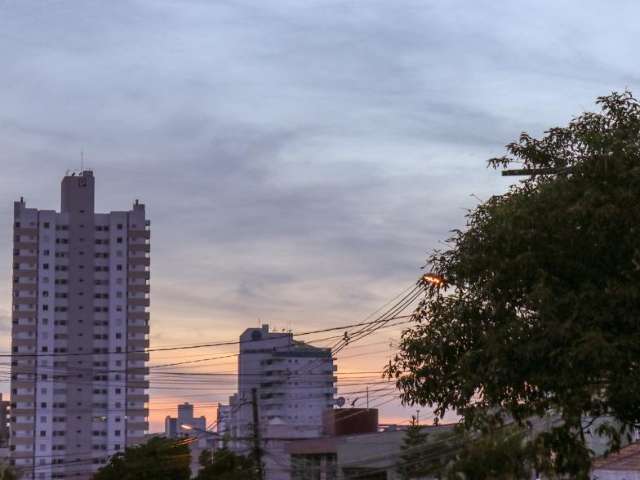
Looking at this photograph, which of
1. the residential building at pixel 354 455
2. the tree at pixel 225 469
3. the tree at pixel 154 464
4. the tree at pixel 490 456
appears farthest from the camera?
the tree at pixel 154 464

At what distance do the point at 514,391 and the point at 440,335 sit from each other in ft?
5.29

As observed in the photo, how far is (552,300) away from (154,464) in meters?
86.3

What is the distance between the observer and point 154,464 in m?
103

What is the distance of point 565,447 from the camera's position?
21.3 m

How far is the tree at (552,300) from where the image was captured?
64.5ft

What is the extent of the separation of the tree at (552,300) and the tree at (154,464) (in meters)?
83.0

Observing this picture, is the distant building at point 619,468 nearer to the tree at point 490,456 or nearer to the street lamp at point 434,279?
the tree at point 490,456

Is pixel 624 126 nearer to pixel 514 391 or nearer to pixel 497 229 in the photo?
pixel 497 229

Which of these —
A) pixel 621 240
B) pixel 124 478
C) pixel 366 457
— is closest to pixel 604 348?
pixel 621 240

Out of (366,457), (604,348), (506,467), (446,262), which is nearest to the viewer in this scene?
(604,348)

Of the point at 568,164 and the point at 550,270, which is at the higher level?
the point at 568,164

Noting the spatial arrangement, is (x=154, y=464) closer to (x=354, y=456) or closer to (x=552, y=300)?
(x=354, y=456)

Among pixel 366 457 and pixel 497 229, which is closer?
pixel 497 229

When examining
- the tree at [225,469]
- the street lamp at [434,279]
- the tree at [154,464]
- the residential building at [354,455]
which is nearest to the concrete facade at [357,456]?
the residential building at [354,455]
